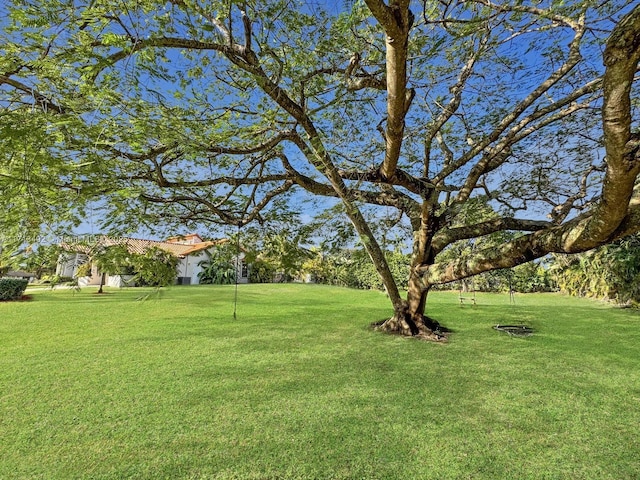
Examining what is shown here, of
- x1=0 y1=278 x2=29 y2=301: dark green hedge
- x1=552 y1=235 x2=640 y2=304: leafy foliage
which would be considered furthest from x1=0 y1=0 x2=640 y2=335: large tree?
x1=0 y1=278 x2=29 y2=301: dark green hedge

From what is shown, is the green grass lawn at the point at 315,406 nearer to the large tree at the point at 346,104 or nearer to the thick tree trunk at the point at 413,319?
the thick tree trunk at the point at 413,319

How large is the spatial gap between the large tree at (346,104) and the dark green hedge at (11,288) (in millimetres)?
10461

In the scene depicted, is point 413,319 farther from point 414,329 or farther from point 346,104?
point 346,104

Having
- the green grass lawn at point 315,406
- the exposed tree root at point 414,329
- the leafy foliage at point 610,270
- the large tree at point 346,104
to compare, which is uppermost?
the large tree at point 346,104

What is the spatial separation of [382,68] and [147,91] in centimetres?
300

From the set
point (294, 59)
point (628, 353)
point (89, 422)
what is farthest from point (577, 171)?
point (89, 422)

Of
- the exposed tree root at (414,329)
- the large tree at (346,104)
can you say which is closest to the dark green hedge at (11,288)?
the large tree at (346,104)

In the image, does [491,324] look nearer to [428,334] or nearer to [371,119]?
[428,334]

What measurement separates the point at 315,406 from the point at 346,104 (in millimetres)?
4017

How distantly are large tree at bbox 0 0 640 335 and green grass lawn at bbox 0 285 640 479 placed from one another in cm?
165

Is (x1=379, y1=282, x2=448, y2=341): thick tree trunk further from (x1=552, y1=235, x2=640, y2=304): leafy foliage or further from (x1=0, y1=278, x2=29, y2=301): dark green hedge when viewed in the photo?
(x1=0, y1=278, x2=29, y2=301): dark green hedge

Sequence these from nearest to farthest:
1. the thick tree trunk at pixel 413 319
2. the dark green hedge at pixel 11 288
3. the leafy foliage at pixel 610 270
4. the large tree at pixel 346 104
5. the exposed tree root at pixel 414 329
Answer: the large tree at pixel 346 104
the exposed tree root at pixel 414 329
the thick tree trunk at pixel 413 319
the leafy foliage at pixel 610 270
the dark green hedge at pixel 11 288

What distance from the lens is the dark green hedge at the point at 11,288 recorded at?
1156cm

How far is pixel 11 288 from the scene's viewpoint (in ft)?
Result: 38.6
